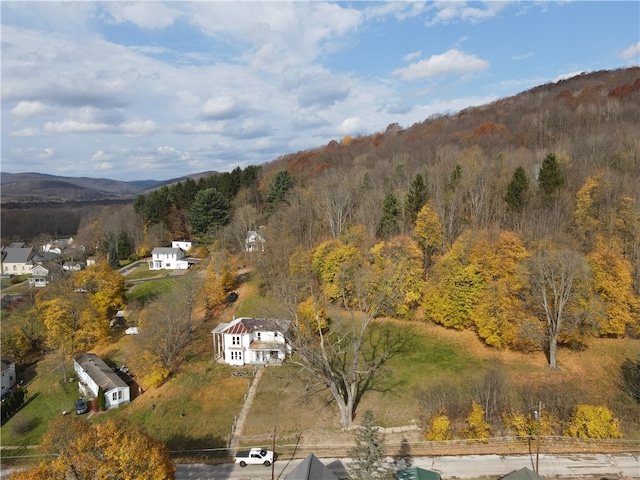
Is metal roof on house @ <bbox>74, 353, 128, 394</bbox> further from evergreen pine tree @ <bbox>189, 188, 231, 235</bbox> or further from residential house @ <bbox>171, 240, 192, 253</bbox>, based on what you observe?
evergreen pine tree @ <bbox>189, 188, 231, 235</bbox>

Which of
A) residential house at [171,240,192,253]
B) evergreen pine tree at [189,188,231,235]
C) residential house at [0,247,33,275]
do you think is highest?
evergreen pine tree at [189,188,231,235]

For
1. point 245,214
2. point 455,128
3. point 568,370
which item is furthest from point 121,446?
point 455,128

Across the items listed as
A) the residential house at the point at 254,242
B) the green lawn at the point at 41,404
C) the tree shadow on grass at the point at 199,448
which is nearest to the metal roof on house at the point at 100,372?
the green lawn at the point at 41,404

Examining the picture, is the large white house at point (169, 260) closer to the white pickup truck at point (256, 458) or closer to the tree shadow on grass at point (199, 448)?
the tree shadow on grass at point (199, 448)

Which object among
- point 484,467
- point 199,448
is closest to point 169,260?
point 199,448

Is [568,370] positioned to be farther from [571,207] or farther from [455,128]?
[455,128]

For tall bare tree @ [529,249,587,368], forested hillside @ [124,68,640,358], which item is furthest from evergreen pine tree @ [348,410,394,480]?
tall bare tree @ [529,249,587,368]
